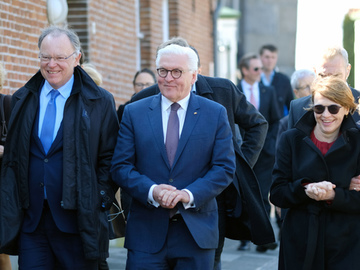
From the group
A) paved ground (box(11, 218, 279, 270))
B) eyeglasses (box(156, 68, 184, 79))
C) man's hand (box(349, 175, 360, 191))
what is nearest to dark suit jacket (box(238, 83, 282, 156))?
paved ground (box(11, 218, 279, 270))

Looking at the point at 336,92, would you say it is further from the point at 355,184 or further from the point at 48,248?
the point at 48,248

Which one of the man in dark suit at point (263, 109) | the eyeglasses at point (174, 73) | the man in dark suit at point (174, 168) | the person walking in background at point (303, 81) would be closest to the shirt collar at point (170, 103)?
the man in dark suit at point (174, 168)

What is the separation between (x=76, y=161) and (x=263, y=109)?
5983 millimetres

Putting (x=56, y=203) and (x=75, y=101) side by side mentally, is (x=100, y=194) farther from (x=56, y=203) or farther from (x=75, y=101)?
(x=75, y=101)

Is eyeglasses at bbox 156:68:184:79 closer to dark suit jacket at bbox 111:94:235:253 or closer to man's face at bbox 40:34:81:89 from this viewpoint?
dark suit jacket at bbox 111:94:235:253

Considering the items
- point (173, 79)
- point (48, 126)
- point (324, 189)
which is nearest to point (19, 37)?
point (48, 126)

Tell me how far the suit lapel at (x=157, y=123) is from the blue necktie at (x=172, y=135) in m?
0.05

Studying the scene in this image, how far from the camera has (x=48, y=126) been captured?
531cm

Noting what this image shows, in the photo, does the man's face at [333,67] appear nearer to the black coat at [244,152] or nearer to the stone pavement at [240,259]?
the black coat at [244,152]

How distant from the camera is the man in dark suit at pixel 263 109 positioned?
10.7 meters

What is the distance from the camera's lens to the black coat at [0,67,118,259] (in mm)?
5164

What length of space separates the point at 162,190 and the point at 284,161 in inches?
43.5

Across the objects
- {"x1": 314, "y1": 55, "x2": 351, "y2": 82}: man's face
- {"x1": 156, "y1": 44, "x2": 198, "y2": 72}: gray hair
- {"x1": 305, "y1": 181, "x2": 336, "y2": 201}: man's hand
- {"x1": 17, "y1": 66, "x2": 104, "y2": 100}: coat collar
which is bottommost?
{"x1": 305, "y1": 181, "x2": 336, "y2": 201}: man's hand

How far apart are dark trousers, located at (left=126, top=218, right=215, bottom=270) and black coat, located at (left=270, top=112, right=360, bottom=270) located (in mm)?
768
